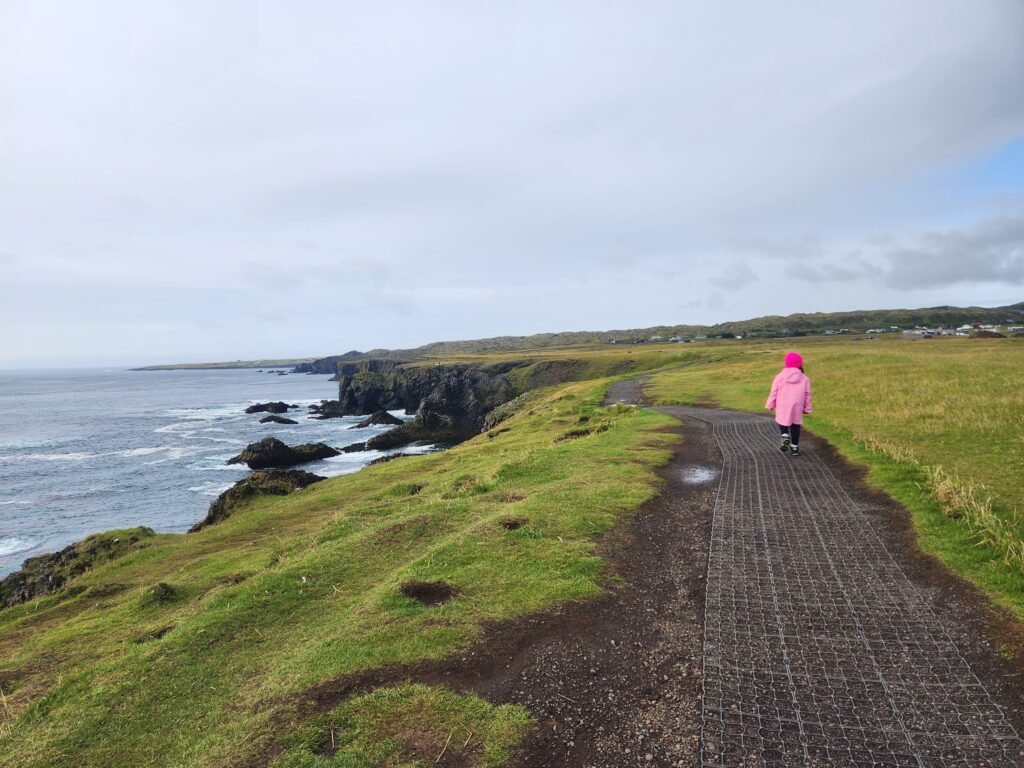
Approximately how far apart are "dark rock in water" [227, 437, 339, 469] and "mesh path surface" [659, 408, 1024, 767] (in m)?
50.1

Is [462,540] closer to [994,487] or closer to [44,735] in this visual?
[44,735]

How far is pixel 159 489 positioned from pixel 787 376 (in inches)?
1898

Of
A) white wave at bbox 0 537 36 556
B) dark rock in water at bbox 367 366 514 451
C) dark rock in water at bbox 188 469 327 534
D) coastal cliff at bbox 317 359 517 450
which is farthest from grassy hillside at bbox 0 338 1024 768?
coastal cliff at bbox 317 359 517 450

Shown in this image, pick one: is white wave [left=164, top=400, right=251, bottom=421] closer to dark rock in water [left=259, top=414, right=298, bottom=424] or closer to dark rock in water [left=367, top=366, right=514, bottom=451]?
dark rock in water [left=259, top=414, right=298, bottom=424]

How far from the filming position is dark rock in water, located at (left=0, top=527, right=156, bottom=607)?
1877 cm

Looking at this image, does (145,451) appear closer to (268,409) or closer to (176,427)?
(176,427)

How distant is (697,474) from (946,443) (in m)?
7.82

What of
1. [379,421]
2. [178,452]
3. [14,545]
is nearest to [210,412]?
[379,421]

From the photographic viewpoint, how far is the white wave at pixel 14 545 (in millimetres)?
31514

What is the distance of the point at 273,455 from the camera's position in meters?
53.1

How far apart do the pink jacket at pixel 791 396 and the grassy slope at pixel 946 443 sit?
192 centimetres

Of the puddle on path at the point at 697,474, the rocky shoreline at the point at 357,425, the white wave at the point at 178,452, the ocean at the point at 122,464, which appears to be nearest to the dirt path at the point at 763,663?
the puddle on path at the point at 697,474

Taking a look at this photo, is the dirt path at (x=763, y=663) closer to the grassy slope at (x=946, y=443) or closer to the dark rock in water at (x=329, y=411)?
the grassy slope at (x=946, y=443)

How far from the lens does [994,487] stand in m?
12.2
